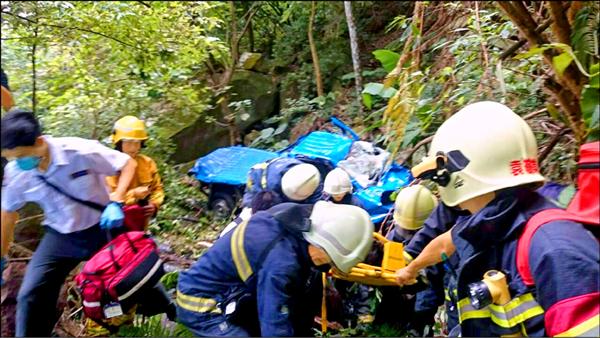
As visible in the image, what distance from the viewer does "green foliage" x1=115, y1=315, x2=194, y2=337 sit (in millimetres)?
3131

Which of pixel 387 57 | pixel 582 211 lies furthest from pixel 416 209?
pixel 582 211

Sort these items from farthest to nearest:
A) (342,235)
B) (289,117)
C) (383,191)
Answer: (289,117), (383,191), (342,235)

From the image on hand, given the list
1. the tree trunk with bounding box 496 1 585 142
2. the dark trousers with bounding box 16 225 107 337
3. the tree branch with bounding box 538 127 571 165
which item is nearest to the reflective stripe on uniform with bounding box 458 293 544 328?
the tree trunk with bounding box 496 1 585 142

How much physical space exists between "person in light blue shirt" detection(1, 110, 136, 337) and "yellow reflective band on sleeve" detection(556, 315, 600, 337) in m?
2.04

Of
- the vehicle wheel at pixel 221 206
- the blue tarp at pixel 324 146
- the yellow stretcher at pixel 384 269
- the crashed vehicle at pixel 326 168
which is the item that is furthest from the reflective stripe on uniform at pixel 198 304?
the vehicle wheel at pixel 221 206

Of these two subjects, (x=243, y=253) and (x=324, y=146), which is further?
(x=324, y=146)

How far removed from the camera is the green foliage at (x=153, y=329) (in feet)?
10.3

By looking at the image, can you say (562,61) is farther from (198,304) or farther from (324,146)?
(324,146)

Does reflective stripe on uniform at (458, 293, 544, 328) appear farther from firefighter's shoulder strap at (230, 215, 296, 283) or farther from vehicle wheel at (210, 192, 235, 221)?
vehicle wheel at (210, 192, 235, 221)

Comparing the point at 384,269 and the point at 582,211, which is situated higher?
the point at 582,211

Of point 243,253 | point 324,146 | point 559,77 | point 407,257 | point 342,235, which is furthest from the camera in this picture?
point 324,146

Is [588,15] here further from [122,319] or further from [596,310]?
[122,319]

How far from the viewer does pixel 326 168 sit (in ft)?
16.8

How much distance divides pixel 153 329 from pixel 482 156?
2.19m
